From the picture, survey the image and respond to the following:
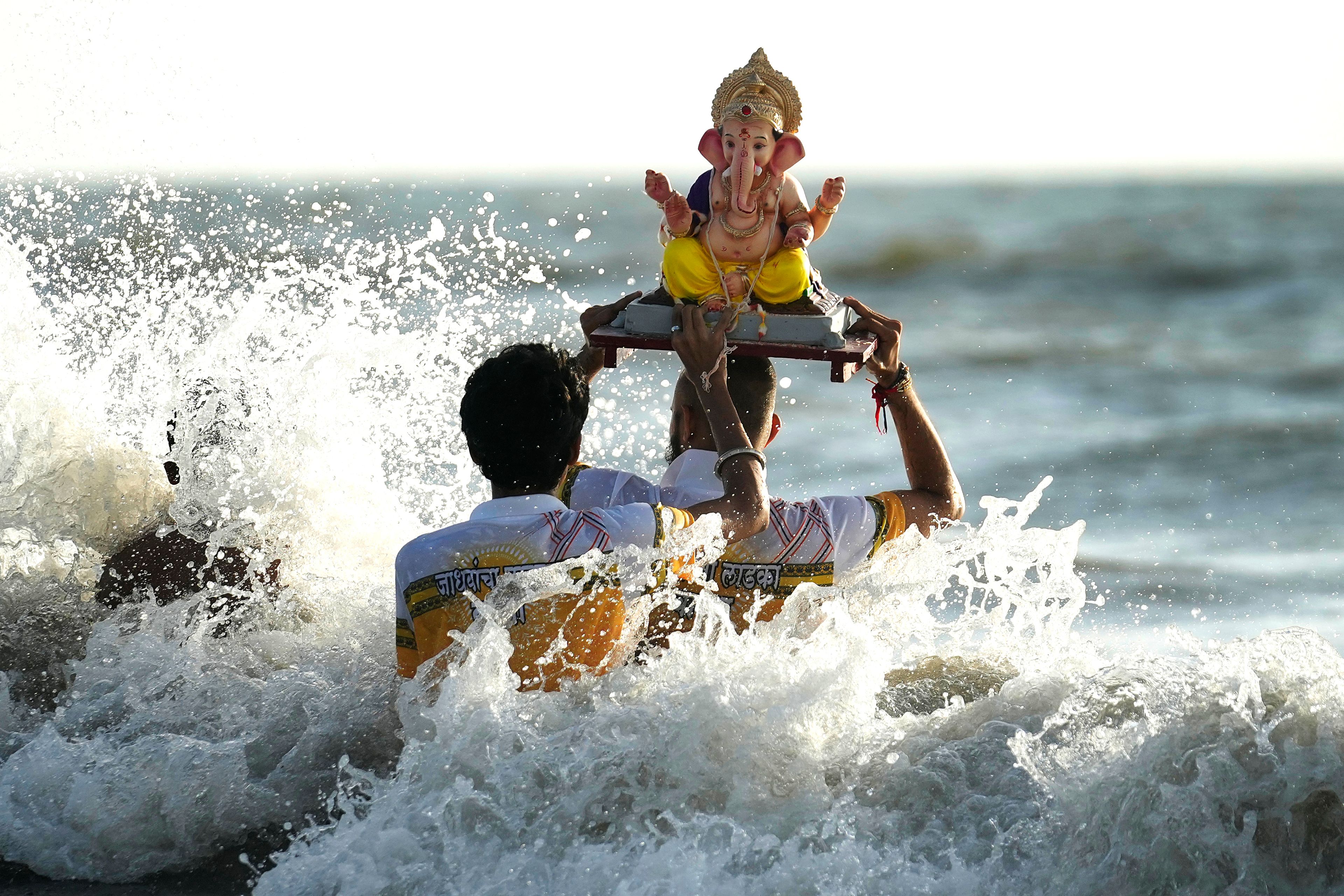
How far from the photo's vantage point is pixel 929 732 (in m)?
3.15

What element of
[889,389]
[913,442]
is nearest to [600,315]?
[889,389]

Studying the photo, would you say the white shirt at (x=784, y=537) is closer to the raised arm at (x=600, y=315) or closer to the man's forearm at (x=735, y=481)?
the man's forearm at (x=735, y=481)

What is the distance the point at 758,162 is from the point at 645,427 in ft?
16.8

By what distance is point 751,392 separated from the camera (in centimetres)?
361

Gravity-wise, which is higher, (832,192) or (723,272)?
(832,192)

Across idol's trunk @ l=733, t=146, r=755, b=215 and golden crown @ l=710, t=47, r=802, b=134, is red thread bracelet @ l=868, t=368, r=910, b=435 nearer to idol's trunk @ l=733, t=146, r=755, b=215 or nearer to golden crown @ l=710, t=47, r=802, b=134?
idol's trunk @ l=733, t=146, r=755, b=215

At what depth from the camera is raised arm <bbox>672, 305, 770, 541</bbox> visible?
3092mm

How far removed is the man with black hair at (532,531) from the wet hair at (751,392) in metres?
0.47

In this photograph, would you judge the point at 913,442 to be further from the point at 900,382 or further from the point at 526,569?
the point at 526,569

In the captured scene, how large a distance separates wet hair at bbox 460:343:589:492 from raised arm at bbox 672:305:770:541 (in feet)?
1.14

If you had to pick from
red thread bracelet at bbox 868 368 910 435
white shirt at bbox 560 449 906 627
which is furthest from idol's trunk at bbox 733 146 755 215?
white shirt at bbox 560 449 906 627

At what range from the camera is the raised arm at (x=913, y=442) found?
11.5ft

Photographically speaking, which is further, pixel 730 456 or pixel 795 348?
pixel 795 348

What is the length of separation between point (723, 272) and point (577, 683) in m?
1.26
